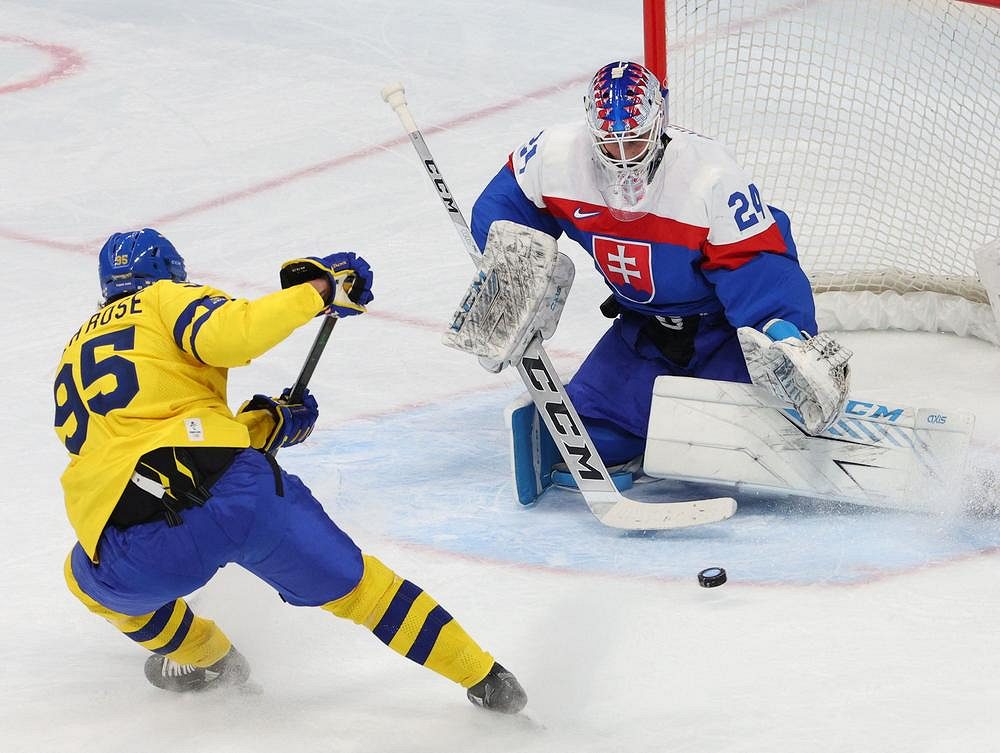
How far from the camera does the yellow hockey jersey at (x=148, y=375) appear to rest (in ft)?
7.65

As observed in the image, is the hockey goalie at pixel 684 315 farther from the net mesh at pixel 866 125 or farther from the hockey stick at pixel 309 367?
the net mesh at pixel 866 125

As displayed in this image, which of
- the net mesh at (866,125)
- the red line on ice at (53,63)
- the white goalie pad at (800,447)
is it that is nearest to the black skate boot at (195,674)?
the white goalie pad at (800,447)

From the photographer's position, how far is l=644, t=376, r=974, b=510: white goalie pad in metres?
2.96

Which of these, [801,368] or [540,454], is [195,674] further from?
[801,368]

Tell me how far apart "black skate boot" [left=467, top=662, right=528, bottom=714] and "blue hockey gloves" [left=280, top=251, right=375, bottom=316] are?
2.09 feet

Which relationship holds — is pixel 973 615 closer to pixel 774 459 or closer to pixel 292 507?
pixel 774 459

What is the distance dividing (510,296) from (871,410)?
2.50 ft

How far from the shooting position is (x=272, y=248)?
4777mm

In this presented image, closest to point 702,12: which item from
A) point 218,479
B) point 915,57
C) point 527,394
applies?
point 915,57

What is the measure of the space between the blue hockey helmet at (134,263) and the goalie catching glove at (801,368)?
1119mm

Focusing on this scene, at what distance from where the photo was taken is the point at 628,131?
2957mm

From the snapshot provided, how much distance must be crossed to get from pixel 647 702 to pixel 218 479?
782 millimetres

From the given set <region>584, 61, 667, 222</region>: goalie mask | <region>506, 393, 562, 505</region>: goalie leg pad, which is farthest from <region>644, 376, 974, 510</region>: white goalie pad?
<region>584, 61, 667, 222</region>: goalie mask

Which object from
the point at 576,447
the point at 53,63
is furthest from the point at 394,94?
the point at 53,63
